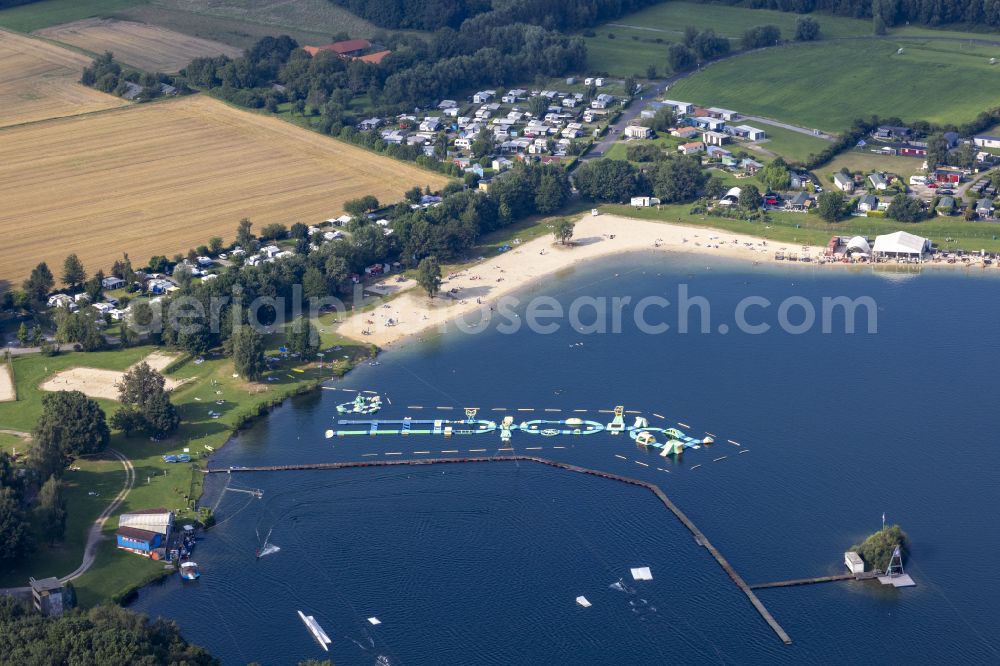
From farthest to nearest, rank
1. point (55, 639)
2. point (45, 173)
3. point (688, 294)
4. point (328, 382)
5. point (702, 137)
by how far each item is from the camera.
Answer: point (702, 137) → point (45, 173) → point (688, 294) → point (328, 382) → point (55, 639)

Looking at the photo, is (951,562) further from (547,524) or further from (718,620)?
(547,524)

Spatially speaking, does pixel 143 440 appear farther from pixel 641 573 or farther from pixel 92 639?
pixel 641 573

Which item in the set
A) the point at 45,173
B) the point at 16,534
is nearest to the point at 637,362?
the point at 16,534

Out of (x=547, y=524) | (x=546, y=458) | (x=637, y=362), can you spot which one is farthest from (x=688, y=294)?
(x=547, y=524)

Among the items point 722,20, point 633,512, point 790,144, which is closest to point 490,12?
point 722,20

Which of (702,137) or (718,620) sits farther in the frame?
(702,137)

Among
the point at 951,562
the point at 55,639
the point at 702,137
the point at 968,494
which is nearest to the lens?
the point at 55,639
